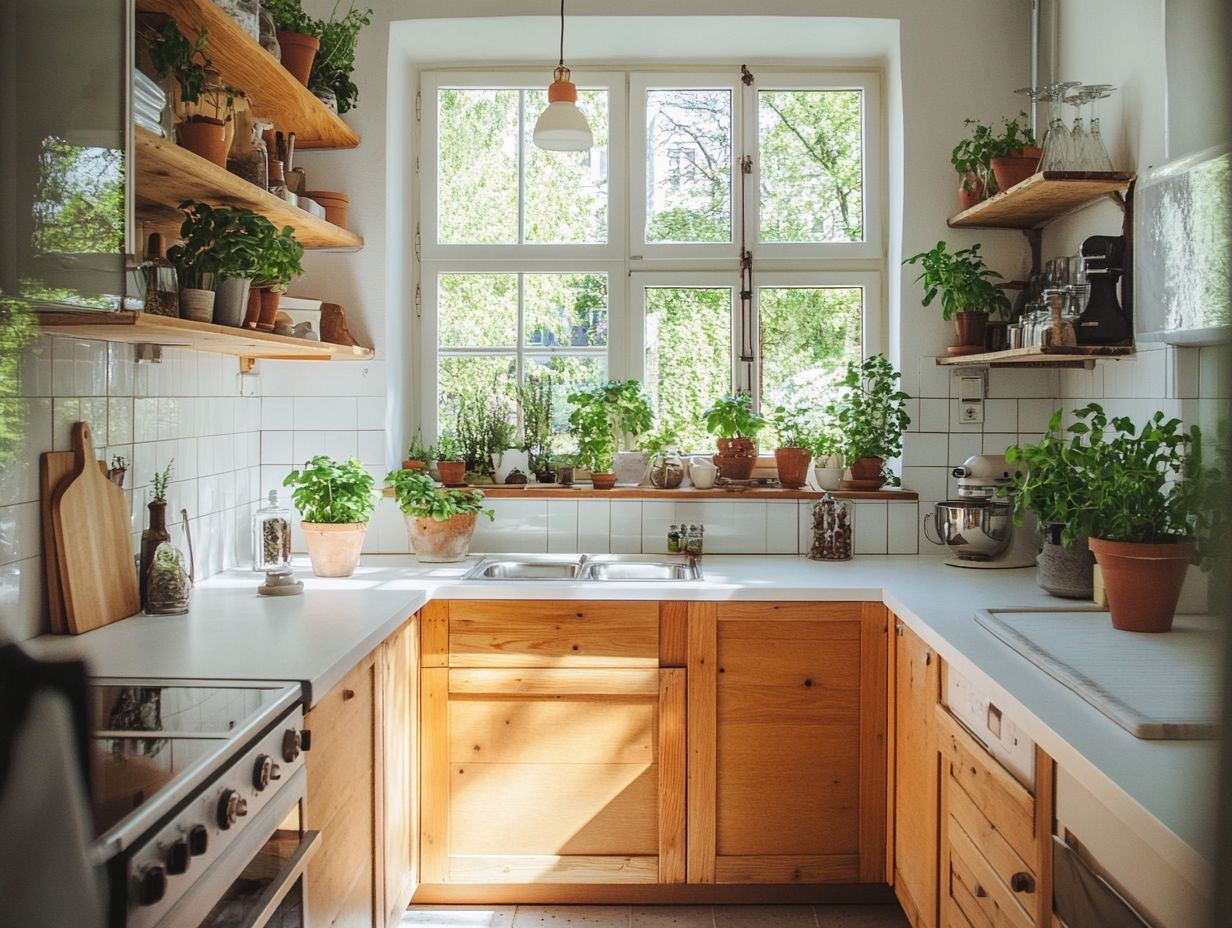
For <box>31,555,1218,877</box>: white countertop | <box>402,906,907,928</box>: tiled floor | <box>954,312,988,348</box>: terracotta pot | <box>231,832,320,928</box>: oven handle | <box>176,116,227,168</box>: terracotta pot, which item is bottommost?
<box>402,906,907,928</box>: tiled floor

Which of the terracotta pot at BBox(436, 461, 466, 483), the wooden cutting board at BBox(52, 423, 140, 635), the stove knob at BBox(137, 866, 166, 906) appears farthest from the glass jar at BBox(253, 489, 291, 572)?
the stove knob at BBox(137, 866, 166, 906)

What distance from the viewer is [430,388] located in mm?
3301

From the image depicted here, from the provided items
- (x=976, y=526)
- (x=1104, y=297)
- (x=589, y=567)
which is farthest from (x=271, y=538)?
(x=1104, y=297)

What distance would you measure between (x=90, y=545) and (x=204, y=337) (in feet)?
1.54

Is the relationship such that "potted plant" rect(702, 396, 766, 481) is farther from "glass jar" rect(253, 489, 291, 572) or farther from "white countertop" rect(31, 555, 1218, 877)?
"glass jar" rect(253, 489, 291, 572)

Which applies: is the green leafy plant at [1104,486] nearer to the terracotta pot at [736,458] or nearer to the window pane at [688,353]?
the terracotta pot at [736,458]

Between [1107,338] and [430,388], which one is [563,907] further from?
[1107,338]

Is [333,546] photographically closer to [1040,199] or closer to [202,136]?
[202,136]

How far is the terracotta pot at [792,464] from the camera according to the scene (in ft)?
10.1

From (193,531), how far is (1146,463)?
2212mm

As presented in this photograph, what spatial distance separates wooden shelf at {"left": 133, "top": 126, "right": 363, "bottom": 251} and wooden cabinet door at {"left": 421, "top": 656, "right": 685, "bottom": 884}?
120 centimetres

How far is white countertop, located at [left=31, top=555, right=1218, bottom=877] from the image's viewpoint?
1.03 meters

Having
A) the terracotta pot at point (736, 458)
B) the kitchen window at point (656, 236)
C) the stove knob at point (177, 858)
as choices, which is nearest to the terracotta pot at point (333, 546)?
the kitchen window at point (656, 236)

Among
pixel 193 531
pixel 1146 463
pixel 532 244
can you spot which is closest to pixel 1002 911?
pixel 1146 463
